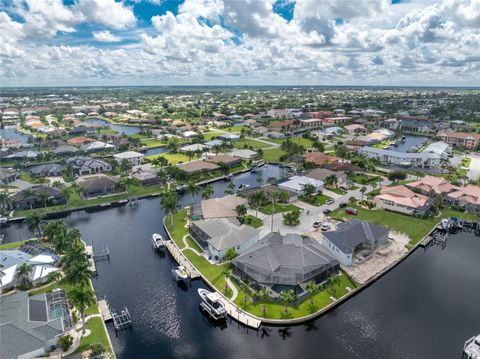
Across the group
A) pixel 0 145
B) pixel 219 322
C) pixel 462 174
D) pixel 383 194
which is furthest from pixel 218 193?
pixel 0 145

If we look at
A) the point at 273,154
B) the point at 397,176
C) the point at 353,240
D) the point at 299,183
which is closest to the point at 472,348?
the point at 353,240

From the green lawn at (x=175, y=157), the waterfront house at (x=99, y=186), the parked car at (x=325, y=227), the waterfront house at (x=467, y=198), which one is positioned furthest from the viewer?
the green lawn at (x=175, y=157)

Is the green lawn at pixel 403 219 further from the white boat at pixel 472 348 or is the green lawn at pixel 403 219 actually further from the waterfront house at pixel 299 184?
the white boat at pixel 472 348

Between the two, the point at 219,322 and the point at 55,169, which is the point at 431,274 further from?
the point at 55,169

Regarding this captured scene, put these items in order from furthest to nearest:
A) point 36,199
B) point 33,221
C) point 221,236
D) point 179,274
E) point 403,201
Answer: point 36,199
point 403,201
point 33,221
point 221,236
point 179,274

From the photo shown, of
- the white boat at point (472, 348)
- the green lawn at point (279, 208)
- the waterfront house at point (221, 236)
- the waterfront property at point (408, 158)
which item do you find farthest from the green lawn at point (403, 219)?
the waterfront property at point (408, 158)

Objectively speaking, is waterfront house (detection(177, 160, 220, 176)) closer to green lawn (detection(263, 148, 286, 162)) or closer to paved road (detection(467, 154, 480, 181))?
green lawn (detection(263, 148, 286, 162))

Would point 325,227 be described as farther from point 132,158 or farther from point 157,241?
point 132,158
